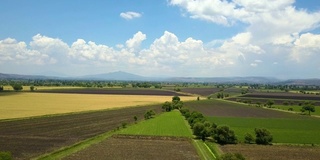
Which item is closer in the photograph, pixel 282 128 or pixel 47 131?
pixel 47 131

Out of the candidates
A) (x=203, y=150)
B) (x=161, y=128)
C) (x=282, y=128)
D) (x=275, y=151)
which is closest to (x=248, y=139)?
(x=275, y=151)

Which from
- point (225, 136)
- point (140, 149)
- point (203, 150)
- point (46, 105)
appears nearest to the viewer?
point (140, 149)

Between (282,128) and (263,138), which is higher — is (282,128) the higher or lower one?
the lower one

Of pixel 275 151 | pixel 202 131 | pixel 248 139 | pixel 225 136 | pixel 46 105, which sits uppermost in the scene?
pixel 46 105

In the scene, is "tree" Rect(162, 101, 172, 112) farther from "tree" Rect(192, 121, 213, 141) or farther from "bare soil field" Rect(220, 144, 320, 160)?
"bare soil field" Rect(220, 144, 320, 160)

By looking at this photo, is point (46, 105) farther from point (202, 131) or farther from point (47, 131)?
point (202, 131)

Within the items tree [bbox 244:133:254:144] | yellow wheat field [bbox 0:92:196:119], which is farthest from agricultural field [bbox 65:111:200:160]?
yellow wheat field [bbox 0:92:196:119]

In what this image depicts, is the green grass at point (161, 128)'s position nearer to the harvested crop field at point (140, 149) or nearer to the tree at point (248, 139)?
the harvested crop field at point (140, 149)

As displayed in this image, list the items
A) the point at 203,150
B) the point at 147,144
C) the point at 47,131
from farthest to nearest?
the point at 47,131 < the point at 147,144 < the point at 203,150
